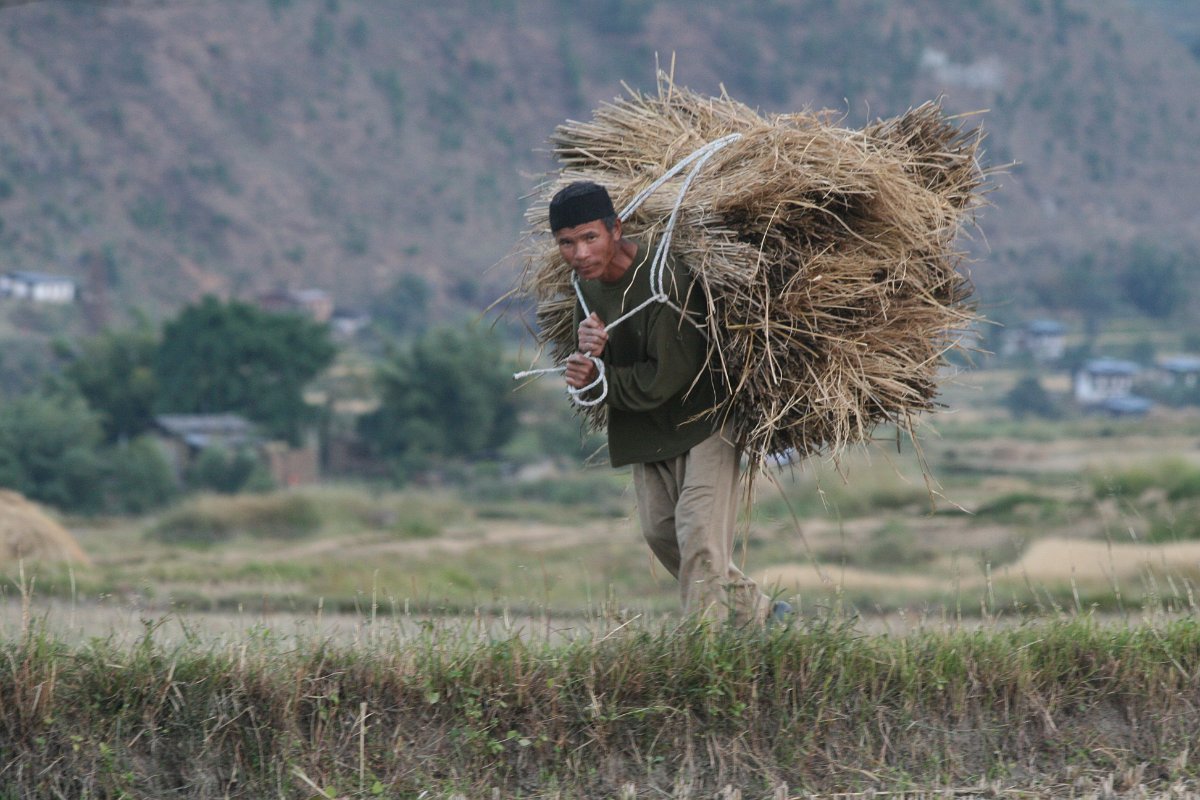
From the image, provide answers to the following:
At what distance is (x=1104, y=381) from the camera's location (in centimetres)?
5094

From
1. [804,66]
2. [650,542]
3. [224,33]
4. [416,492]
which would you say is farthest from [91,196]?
[650,542]

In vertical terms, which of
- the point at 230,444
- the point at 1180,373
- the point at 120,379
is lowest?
the point at 230,444

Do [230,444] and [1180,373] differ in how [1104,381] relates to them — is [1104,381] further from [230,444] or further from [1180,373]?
[230,444]

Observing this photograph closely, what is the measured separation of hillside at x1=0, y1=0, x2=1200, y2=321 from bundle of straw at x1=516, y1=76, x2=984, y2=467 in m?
42.2

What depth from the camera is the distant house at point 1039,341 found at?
54.8 m

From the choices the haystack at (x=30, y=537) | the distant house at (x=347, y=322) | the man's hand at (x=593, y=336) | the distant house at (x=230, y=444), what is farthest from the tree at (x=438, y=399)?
the man's hand at (x=593, y=336)

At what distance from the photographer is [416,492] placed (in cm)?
3488

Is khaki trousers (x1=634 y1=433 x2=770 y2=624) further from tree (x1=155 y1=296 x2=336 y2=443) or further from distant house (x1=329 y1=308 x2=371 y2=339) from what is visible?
distant house (x1=329 y1=308 x2=371 y2=339)

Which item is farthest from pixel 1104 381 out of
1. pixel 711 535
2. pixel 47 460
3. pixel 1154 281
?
pixel 711 535

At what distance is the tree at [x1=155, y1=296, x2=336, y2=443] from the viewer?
3522cm

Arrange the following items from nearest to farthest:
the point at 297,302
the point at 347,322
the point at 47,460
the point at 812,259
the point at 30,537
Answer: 1. the point at 812,259
2. the point at 30,537
3. the point at 47,460
4. the point at 297,302
5. the point at 347,322

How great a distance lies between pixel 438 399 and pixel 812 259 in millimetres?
32294

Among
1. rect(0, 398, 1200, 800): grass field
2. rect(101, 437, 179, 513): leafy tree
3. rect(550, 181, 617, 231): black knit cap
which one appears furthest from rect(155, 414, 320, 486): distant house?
rect(550, 181, 617, 231): black knit cap

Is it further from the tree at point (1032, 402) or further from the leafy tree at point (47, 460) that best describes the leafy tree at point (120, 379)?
the tree at point (1032, 402)
